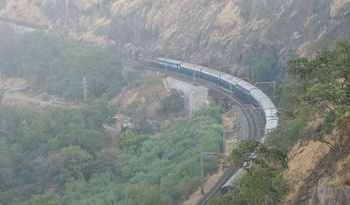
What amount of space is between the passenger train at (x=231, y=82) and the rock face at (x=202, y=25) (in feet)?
8.66

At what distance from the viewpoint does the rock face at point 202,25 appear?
61906mm

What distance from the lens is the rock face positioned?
6191 cm

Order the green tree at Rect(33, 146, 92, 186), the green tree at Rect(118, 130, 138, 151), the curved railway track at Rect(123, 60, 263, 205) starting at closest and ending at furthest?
1. the curved railway track at Rect(123, 60, 263, 205)
2. the green tree at Rect(33, 146, 92, 186)
3. the green tree at Rect(118, 130, 138, 151)

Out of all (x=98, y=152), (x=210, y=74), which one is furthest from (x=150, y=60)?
(x=98, y=152)

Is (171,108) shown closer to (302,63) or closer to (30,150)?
(30,150)

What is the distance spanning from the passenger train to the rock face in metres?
2.64

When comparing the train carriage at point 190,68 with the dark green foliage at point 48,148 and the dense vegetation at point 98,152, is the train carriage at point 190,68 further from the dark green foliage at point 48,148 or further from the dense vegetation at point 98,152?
the dark green foliage at point 48,148

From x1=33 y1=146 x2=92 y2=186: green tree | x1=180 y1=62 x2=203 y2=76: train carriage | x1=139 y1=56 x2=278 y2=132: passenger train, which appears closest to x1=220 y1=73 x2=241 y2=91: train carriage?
x1=139 y1=56 x2=278 y2=132: passenger train

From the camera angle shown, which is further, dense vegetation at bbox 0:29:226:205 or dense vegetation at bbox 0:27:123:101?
dense vegetation at bbox 0:27:123:101

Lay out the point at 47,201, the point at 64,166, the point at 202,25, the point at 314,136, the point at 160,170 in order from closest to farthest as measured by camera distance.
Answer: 1. the point at 314,136
2. the point at 47,201
3. the point at 160,170
4. the point at 64,166
5. the point at 202,25

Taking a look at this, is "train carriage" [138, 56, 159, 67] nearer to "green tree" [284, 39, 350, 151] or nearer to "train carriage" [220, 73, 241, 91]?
"train carriage" [220, 73, 241, 91]

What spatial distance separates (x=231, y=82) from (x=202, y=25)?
55.9 ft

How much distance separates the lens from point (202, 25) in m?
76.9

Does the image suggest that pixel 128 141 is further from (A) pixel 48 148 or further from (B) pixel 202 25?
(B) pixel 202 25
